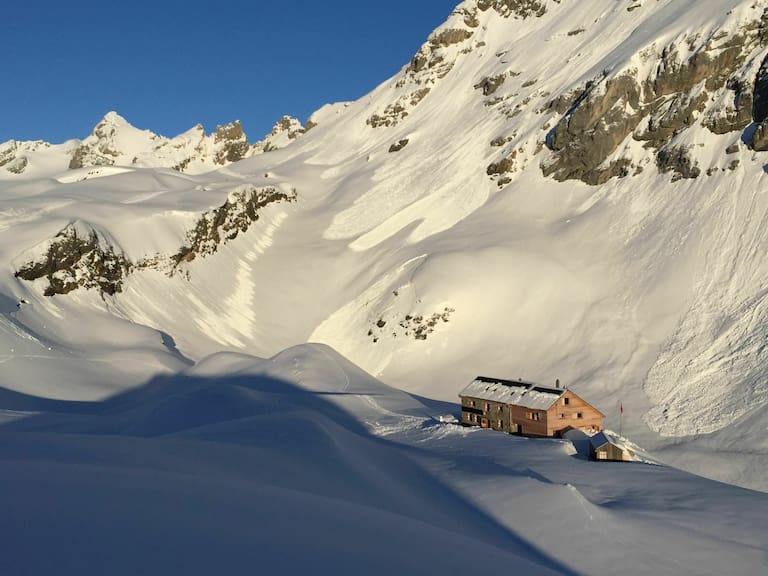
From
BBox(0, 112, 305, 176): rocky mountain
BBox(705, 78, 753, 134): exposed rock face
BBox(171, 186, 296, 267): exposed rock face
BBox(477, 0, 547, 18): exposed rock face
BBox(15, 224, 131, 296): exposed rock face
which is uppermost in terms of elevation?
BBox(477, 0, 547, 18): exposed rock face

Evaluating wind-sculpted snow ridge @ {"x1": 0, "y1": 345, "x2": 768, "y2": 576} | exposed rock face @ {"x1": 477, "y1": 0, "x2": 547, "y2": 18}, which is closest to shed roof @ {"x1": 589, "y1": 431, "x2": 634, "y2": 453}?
wind-sculpted snow ridge @ {"x1": 0, "y1": 345, "x2": 768, "y2": 576}

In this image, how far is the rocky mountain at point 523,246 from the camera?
44.0m

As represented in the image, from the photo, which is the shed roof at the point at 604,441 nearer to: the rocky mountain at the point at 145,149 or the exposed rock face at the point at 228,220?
the exposed rock face at the point at 228,220

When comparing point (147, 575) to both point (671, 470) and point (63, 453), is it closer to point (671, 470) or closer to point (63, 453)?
point (63, 453)

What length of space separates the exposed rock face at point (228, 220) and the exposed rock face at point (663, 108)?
37.0 metres

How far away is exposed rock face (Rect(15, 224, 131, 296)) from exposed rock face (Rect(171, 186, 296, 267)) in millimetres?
7955

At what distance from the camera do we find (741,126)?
191ft

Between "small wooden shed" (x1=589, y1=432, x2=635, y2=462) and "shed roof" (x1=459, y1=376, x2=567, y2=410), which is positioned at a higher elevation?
"shed roof" (x1=459, y1=376, x2=567, y2=410)

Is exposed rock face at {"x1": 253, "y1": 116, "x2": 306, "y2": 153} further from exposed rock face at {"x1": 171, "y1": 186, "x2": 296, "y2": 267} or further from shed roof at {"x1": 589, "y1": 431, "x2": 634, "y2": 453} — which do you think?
shed roof at {"x1": 589, "y1": 431, "x2": 634, "y2": 453}

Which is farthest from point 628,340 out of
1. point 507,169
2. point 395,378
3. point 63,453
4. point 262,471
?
point 63,453

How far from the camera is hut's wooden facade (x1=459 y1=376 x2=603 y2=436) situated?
3073 cm

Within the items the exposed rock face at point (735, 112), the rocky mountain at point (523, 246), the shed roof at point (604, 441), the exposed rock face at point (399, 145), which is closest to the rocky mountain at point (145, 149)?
the rocky mountain at point (523, 246)

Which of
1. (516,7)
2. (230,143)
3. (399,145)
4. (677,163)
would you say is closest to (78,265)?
→ (677,163)

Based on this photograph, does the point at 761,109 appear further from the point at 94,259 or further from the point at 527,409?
the point at 94,259
